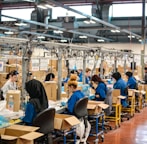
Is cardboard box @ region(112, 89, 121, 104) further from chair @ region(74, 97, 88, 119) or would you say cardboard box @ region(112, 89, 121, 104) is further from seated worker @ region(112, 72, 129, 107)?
chair @ region(74, 97, 88, 119)

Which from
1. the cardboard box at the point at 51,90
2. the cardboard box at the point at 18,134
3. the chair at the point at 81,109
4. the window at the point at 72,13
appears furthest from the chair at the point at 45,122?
the window at the point at 72,13

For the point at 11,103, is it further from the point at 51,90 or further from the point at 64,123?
the point at 51,90

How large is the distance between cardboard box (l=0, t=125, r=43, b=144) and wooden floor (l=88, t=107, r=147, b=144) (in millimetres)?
2207

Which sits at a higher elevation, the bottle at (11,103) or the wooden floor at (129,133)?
the bottle at (11,103)

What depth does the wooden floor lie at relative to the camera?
5332 mm

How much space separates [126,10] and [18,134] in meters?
10.7

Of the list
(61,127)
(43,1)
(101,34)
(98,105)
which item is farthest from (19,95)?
(101,34)

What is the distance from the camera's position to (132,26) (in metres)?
12.4

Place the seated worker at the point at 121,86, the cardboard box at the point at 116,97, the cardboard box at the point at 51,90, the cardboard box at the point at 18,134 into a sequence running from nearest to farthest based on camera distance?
the cardboard box at the point at 18,134 → the cardboard box at the point at 51,90 → the cardboard box at the point at 116,97 → the seated worker at the point at 121,86

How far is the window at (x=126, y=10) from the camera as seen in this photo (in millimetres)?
12625

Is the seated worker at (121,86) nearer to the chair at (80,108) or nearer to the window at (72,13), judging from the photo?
the chair at (80,108)

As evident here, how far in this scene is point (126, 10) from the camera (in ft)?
42.1

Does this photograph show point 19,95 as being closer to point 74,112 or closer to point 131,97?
point 74,112

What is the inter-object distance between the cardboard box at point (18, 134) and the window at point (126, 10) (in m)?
10.1
